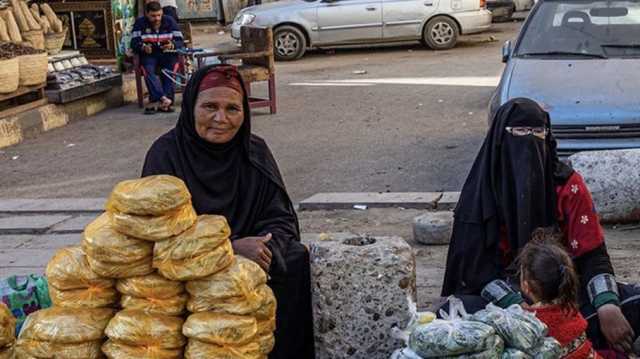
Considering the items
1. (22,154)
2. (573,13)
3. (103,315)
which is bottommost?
(22,154)

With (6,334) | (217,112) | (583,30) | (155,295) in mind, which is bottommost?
(6,334)

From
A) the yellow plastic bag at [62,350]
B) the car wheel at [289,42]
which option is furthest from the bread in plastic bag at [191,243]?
the car wheel at [289,42]

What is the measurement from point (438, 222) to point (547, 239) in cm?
247

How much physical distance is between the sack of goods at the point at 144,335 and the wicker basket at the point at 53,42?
34.1 ft

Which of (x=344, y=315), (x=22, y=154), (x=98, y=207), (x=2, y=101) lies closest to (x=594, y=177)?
(x=344, y=315)

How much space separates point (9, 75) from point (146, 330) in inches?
336

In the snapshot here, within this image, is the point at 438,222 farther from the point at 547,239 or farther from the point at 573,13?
the point at 573,13

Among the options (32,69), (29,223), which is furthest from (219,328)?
(32,69)

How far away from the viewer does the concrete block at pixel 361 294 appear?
419cm

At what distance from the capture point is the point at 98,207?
8.20 meters

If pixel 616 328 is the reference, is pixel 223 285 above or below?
above

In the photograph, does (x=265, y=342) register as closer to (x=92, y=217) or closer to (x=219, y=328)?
(x=219, y=328)

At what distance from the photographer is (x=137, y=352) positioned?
12.0 ft

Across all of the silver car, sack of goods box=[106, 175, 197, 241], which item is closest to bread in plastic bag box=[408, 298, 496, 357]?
sack of goods box=[106, 175, 197, 241]
